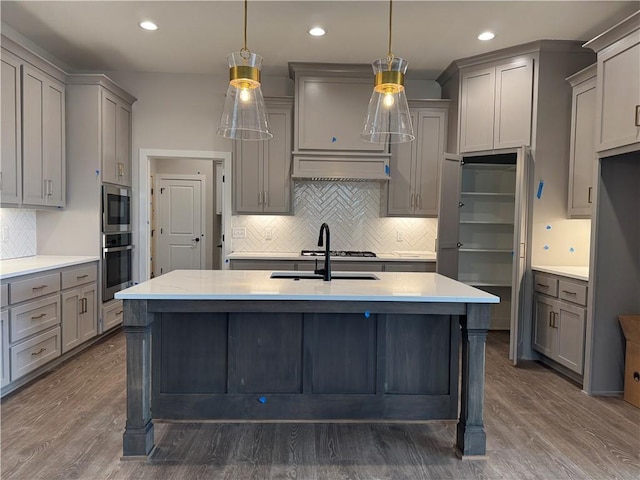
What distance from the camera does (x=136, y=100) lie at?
482 centimetres

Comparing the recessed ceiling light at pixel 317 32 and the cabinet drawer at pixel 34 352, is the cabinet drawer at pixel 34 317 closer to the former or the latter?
the cabinet drawer at pixel 34 352

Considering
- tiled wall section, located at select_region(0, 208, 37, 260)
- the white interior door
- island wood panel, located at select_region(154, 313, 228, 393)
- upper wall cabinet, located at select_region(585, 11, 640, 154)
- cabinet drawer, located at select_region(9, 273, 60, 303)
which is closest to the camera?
island wood panel, located at select_region(154, 313, 228, 393)

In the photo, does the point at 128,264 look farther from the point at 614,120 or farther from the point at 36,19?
the point at 614,120

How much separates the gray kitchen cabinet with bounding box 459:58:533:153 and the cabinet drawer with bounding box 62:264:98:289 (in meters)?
3.86

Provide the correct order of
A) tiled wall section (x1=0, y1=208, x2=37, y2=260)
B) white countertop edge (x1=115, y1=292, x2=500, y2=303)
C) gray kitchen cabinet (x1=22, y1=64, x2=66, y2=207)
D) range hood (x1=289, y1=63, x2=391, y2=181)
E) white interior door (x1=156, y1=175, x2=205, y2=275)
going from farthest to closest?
white interior door (x1=156, y1=175, x2=205, y2=275) < range hood (x1=289, y1=63, x2=391, y2=181) < tiled wall section (x1=0, y1=208, x2=37, y2=260) < gray kitchen cabinet (x1=22, y1=64, x2=66, y2=207) < white countertop edge (x1=115, y1=292, x2=500, y2=303)

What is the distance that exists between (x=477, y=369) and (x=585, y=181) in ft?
7.74

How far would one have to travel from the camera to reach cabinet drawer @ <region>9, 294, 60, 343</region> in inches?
118

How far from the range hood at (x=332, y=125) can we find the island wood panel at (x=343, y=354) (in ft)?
7.49

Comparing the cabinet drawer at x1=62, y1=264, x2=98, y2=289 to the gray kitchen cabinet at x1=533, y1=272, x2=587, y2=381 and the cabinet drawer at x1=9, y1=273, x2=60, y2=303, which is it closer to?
the cabinet drawer at x1=9, y1=273, x2=60, y2=303

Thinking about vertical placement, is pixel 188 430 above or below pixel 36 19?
below

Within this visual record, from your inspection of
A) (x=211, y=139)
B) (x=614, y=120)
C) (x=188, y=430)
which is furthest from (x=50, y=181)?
(x=614, y=120)

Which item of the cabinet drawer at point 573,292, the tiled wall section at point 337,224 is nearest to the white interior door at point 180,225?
the tiled wall section at point 337,224

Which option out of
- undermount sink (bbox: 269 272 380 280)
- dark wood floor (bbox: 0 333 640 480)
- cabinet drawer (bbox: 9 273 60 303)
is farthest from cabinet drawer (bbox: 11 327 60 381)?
undermount sink (bbox: 269 272 380 280)

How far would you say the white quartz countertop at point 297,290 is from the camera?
215 centimetres
